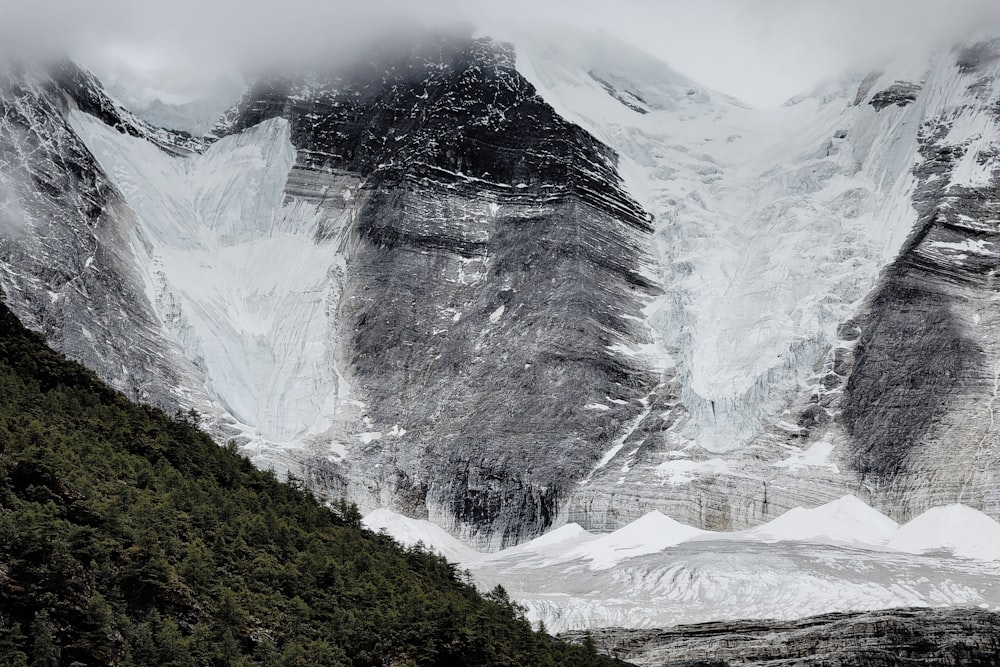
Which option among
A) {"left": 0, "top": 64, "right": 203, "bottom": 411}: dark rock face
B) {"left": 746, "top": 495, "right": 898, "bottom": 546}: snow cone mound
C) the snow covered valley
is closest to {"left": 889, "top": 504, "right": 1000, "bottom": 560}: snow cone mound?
the snow covered valley

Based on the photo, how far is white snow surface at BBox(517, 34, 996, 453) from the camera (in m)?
129

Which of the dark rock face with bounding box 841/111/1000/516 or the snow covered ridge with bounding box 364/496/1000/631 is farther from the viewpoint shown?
the dark rock face with bounding box 841/111/1000/516

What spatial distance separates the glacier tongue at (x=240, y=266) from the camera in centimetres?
13525

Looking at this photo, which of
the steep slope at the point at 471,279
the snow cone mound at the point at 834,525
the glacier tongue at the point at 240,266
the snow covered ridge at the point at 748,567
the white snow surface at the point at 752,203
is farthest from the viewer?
the glacier tongue at the point at 240,266

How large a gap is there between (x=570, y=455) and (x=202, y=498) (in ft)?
255

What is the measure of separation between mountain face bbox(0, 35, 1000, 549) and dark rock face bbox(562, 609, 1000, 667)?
22.6 m

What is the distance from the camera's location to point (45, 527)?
32.8 meters

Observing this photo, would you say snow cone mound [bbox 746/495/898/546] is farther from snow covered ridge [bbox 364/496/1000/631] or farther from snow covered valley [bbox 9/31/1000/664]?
snow covered valley [bbox 9/31/1000/664]

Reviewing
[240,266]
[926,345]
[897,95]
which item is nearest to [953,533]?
[926,345]

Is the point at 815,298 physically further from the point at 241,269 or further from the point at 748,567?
the point at 241,269

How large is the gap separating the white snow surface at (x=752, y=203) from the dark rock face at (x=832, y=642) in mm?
33377

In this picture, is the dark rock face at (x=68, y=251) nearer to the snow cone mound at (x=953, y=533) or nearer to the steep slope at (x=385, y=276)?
the steep slope at (x=385, y=276)

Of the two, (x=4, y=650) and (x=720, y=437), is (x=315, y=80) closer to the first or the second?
(x=720, y=437)

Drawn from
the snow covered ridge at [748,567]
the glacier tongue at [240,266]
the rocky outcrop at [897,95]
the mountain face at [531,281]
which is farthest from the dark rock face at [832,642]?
the rocky outcrop at [897,95]
